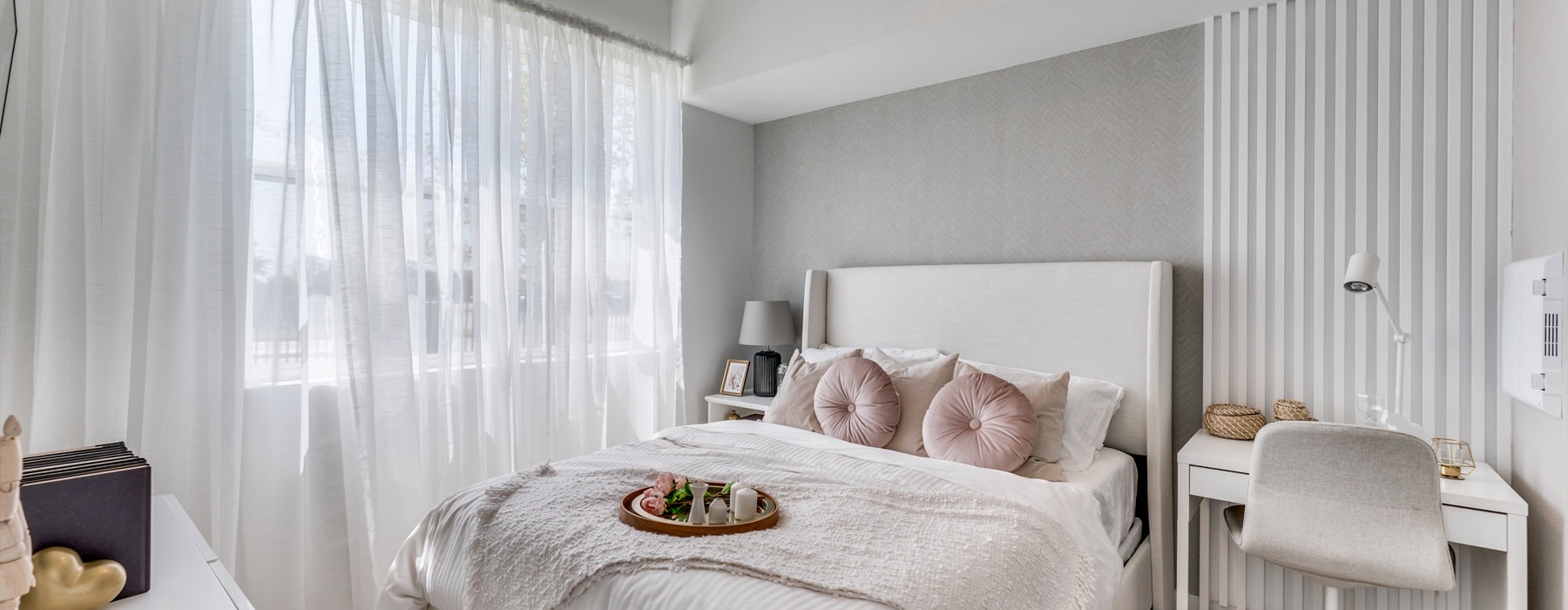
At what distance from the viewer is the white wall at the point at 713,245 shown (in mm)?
3625

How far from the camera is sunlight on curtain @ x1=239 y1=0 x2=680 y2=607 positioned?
223 centimetres

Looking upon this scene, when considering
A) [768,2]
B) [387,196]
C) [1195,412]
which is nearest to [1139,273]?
[1195,412]

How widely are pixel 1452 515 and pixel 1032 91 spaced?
1981 millimetres

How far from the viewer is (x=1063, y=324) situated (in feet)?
8.82

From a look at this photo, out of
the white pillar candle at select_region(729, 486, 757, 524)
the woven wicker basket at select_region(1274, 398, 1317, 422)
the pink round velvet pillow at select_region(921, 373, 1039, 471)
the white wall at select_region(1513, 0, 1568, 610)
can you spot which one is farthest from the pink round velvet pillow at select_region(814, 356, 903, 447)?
the white wall at select_region(1513, 0, 1568, 610)

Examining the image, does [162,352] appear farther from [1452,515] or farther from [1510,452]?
[1510,452]

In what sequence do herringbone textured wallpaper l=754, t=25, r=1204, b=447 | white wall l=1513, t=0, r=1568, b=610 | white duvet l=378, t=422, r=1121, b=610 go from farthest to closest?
herringbone textured wallpaper l=754, t=25, r=1204, b=447
white wall l=1513, t=0, r=1568, b=610
white duvet l=378, t=422, r=1121, b=610

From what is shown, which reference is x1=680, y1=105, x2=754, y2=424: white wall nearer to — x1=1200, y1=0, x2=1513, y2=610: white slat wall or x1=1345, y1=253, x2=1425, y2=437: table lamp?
x1=1200, y1=0, x2=1513, y2=610: white slat wall

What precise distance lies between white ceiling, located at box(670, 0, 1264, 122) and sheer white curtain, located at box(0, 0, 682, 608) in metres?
0.52

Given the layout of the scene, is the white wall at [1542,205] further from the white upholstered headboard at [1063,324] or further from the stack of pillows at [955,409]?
the stack of pillows at [955,409]

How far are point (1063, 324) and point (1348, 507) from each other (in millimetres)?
1120

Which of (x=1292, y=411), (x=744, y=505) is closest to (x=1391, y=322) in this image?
(x=1292, y=411)

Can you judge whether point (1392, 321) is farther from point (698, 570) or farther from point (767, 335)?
point (767, 335)

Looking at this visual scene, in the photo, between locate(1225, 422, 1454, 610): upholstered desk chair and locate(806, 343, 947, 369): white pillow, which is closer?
locate(1225, 422, 1454, 610): upholstered desk chair
